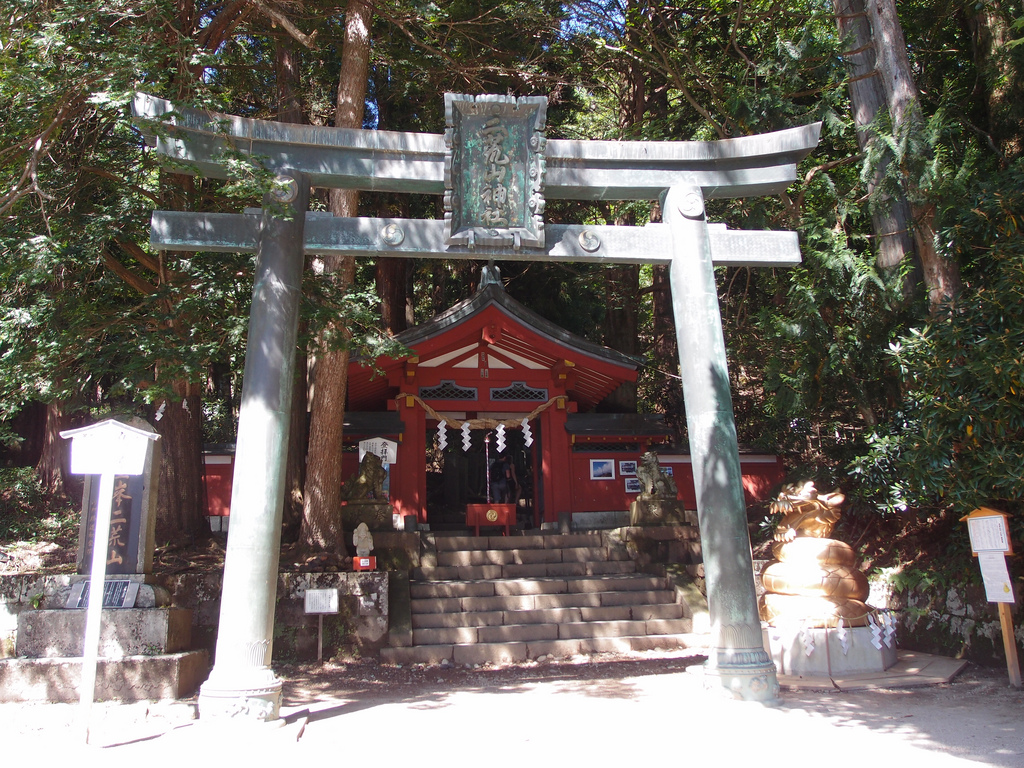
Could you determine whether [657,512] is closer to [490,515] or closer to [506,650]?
[490,515]

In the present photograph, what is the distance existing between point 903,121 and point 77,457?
801 cm

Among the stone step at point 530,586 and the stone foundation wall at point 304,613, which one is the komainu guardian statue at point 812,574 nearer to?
the stone step at point 530,586

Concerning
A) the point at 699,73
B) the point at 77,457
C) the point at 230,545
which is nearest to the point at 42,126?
the point at 77,457

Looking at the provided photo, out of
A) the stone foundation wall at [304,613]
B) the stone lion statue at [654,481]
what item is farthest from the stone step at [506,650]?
the stone lion statue at [654,481]

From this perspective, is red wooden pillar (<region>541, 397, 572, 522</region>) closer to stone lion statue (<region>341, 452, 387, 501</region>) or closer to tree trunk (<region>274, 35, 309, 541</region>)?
stone lion statue (<region>341, 452, 387, 501</region>)

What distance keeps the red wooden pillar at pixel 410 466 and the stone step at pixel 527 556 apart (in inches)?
74.1

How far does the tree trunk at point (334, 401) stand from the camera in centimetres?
870

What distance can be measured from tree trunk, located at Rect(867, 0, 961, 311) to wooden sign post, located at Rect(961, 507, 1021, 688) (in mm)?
2059

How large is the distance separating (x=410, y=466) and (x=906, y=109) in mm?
8562

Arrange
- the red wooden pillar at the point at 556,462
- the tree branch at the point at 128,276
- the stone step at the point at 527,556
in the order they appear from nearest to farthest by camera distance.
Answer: the tree branch at the point at 128,276, the stone step at the point at 527,556, the red wooden pillar at the point at 556,462

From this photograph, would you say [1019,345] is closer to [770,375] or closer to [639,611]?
[770,375]

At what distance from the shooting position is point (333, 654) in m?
7.97

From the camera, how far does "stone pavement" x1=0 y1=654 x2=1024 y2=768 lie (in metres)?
3.94

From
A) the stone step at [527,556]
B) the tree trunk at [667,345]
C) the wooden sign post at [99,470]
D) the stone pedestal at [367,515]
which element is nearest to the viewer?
the wooden sign post at [99,470]
